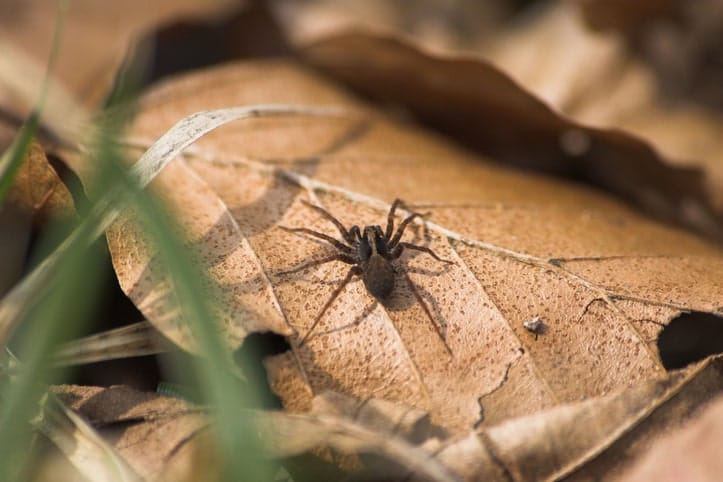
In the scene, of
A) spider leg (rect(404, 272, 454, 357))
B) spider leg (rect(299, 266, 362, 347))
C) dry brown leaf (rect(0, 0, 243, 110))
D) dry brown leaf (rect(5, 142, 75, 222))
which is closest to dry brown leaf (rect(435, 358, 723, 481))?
spider leg (rect(404, 272, 454, 357))

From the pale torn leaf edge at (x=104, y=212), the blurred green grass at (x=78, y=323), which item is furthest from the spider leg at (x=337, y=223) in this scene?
the blurred green grass at (x=78, y=323)

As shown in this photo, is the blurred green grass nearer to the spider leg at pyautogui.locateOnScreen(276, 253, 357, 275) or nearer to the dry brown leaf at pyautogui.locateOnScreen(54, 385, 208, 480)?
the dry brown leaf at pyautogui.locateOnScreen(54, 385, 208, 480)

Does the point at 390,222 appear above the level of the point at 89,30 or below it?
below

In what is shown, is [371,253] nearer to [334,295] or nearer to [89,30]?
[334,295]

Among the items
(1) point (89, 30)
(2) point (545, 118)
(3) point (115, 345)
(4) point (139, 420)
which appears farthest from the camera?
(1) point (89, 30)

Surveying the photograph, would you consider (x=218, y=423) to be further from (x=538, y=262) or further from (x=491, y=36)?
(x=491, y=36)

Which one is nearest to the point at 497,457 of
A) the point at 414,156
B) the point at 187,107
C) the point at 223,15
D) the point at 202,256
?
the point at 202,256

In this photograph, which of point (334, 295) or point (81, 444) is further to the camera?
point (334, 295)

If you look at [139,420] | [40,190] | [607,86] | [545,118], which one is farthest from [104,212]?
[607,86]
